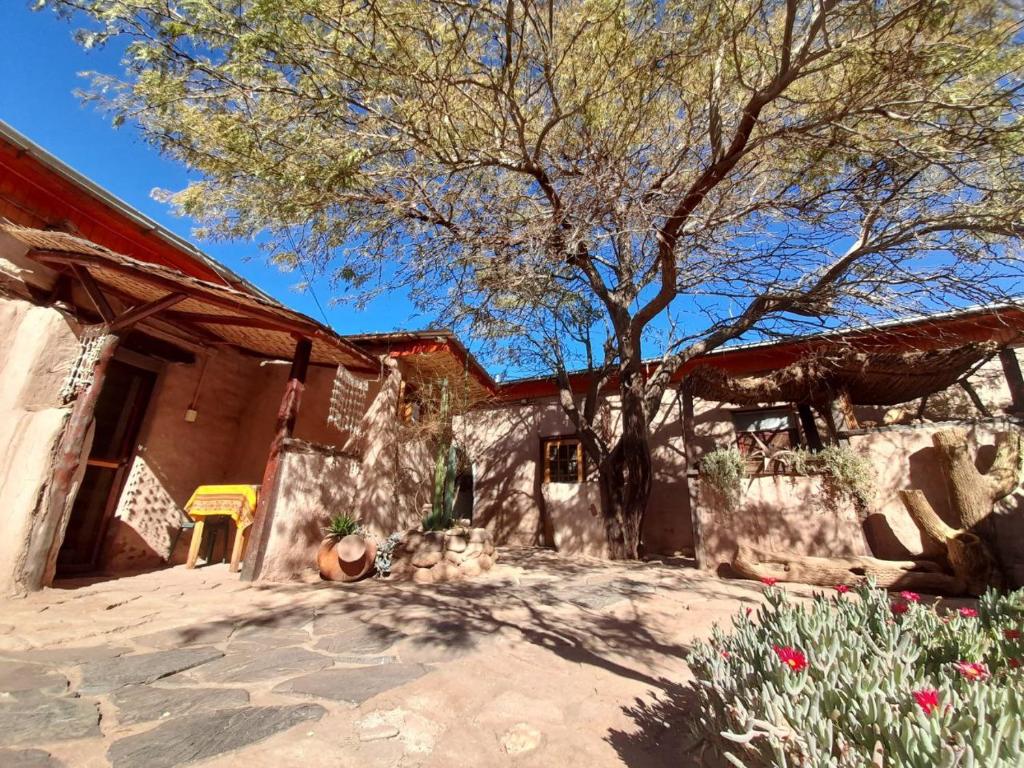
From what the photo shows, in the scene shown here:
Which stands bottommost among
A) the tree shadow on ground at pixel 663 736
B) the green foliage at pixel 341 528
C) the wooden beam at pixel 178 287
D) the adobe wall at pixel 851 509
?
the tree shadow on ground at pixel 663 736

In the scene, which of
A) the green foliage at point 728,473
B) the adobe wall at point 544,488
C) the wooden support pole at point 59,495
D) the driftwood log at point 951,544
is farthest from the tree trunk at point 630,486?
the wooden support pole at point 59,495

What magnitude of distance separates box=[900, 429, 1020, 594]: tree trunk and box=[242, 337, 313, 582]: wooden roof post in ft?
24.3

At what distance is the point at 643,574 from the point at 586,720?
A: 383 centimetres

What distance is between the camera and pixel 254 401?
743 centimetres

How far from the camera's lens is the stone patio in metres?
1.85

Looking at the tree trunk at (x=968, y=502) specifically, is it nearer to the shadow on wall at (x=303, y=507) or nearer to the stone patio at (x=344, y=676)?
the stone patio at (x=344, y=676)

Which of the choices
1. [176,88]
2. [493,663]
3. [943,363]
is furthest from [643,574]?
[176,88]

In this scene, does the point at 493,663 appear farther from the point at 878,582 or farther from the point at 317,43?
the point at 317,43

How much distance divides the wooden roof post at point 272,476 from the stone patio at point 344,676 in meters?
0.37

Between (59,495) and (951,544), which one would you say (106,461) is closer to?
(59,495)

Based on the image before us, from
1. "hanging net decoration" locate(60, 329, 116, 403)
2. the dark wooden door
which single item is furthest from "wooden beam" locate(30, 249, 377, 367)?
the dark wooden door

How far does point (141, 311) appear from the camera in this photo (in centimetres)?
459

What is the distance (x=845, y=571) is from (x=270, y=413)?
819 centimetres

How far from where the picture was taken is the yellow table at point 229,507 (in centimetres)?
559
